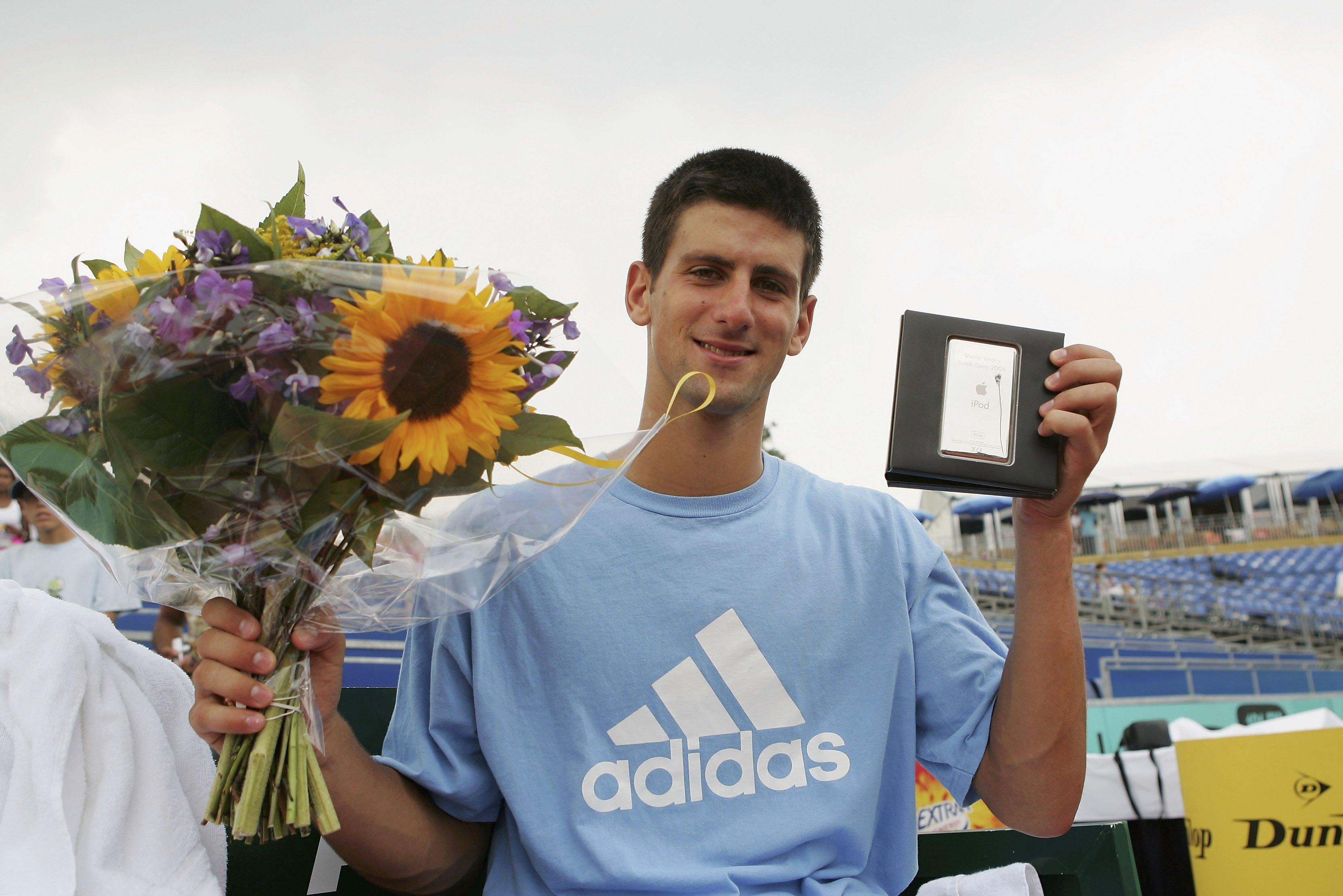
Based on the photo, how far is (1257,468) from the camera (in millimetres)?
21797

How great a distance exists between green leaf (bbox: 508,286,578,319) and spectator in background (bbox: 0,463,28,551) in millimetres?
3458

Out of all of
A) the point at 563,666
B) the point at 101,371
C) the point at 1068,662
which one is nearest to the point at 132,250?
the point at 101,371

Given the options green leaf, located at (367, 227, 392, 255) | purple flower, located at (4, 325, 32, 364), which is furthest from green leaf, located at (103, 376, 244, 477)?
green leaf, located at (367, 227, 392, 255)

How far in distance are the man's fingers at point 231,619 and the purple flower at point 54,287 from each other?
Answer: 1.12ft

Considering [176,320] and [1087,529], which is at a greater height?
[1087,529]

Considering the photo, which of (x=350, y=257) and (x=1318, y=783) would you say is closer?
(x=350, y=257)

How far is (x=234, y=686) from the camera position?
0.92 m

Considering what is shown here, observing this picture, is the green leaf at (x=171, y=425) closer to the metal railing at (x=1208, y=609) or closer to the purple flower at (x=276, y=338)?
the purple flower at (x=276, y=338)

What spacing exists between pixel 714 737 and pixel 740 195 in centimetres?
92

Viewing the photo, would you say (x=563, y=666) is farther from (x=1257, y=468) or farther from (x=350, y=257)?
(x=1257, y=468)

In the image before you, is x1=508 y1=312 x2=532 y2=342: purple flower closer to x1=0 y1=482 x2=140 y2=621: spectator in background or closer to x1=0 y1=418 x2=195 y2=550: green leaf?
x1=0 y1=418 x2=195 y2=550: green leaf

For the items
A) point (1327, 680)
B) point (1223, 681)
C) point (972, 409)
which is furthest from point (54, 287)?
point (1327, 680)

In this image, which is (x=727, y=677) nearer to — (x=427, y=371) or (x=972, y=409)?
(x=972, y=409)

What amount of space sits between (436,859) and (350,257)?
2.86 feet
